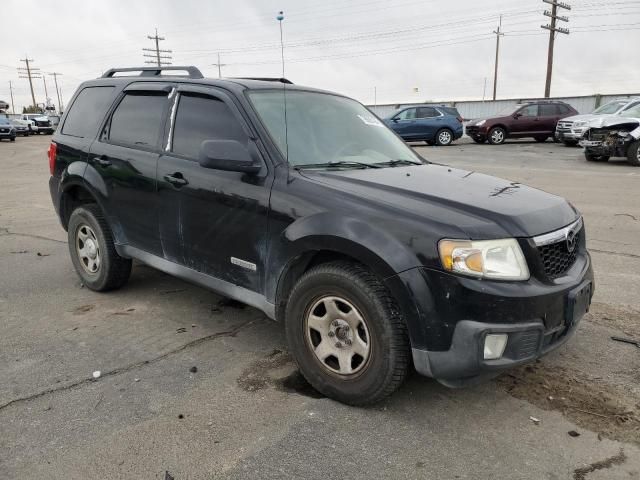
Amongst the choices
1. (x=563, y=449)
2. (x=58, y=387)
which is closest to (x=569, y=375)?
(x=563, y=449)

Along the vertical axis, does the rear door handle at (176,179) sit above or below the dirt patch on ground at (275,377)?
above

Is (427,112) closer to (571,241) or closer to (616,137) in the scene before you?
(616,137)

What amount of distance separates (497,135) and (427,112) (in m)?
3.27

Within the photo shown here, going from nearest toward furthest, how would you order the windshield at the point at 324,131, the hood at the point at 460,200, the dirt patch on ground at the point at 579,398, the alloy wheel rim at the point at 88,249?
the hood at the point at 460,200
the dirt patch on ground at the point at 579,398
the windshield at the point at 324,131
the alloy wheel rim at the point at 88,249

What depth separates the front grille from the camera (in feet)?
9.12

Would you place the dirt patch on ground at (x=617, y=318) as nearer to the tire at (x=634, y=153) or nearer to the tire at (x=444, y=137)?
the tire at (x=634, y=153)

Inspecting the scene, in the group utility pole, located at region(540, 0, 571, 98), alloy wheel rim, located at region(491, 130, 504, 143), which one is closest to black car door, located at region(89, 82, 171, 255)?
alloy wheel rim, located at region(491, 130, 504, 143)

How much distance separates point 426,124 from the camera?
74.0 ft

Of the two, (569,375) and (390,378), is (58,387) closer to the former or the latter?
(390,378)

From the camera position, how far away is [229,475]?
2426 mm

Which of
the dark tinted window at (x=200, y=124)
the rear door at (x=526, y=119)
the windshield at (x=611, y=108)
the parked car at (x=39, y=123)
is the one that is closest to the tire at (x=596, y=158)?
the windshield at (x=611, y=108)

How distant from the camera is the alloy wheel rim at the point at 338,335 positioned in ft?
9.41

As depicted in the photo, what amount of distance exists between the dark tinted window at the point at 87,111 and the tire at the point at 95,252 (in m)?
0.71

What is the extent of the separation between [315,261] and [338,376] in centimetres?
67
